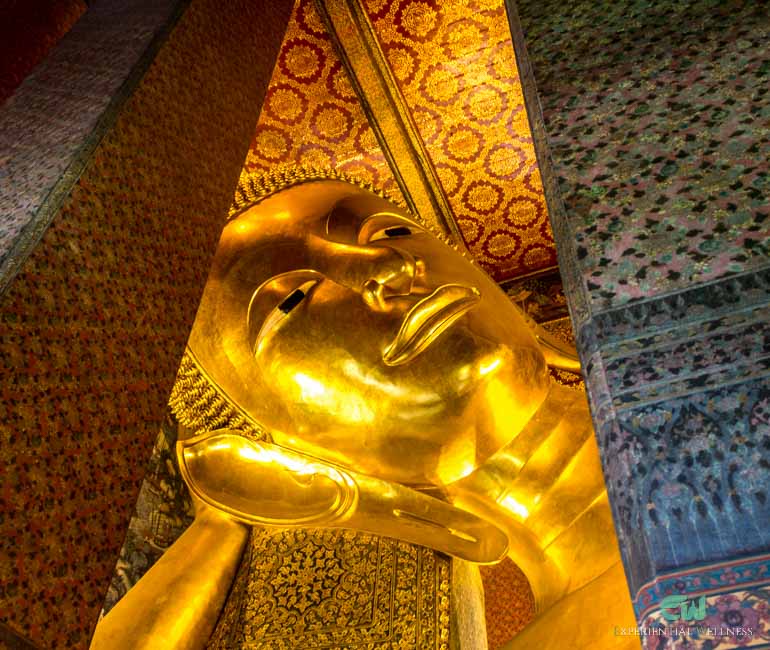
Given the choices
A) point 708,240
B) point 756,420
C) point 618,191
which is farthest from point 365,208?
point 756,420

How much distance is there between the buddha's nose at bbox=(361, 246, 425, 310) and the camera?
184 cm

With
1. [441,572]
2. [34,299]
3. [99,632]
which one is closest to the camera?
[34,299]

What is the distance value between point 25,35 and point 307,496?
→ 1.38m

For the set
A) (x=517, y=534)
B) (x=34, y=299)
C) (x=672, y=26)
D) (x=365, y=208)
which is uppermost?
(x=34, y=299)

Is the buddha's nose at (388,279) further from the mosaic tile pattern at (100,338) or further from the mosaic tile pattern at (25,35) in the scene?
the mosaic tile pattern at (25,35)

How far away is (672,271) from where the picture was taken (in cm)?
93

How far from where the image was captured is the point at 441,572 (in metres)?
2.04

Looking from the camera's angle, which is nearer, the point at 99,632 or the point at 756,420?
the point at 756,420

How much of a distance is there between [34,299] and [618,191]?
770mm

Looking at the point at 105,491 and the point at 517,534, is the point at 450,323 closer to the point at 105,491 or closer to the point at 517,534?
the point at 517,534

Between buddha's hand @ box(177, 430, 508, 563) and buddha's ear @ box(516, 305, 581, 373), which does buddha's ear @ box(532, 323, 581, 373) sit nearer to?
buddha's ear @ box(516, 305, 581, 373)

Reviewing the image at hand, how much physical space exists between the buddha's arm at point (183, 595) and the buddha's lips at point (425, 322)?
2.11 ft

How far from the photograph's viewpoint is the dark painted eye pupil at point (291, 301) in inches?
76.9

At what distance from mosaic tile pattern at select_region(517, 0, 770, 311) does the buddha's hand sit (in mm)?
1031
